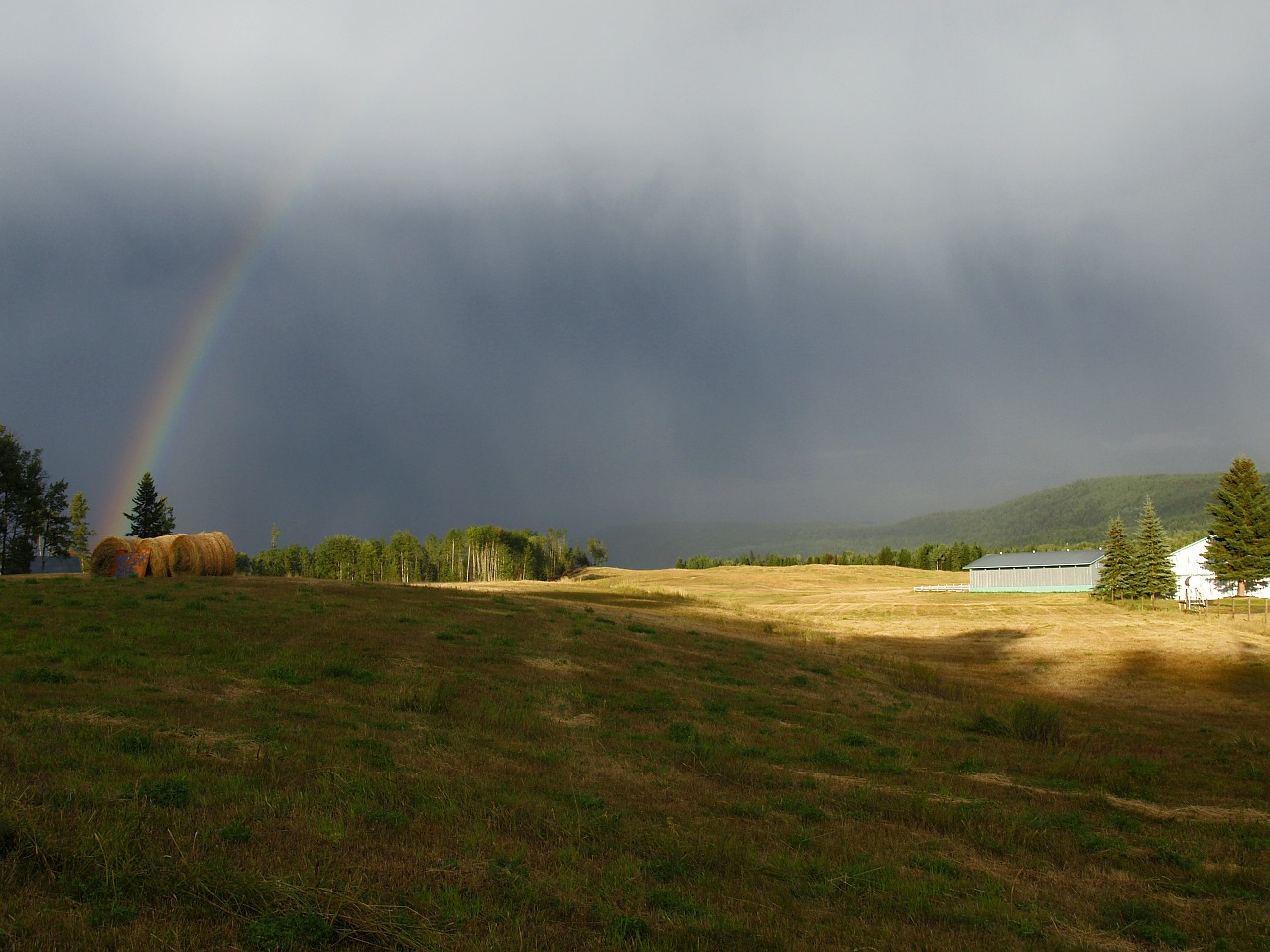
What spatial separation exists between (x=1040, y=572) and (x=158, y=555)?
339 feet

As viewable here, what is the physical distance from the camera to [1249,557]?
252ft

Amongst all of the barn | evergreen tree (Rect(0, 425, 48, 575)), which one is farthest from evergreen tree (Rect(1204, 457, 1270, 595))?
evergreen tree (Rect(0, 425, 48, 575))

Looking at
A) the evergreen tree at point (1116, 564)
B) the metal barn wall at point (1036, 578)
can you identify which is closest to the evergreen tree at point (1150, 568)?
the evergreen tree at point (1116, 564)

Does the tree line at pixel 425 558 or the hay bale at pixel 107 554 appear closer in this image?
the hay bale at pixel 107 554

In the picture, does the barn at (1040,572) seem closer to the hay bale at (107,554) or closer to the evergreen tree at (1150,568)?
the evergreen tree at (1150,568)

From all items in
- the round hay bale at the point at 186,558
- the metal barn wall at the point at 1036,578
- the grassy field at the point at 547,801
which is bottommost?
the metal barn wall at the point at 1036,578

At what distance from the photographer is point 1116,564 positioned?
77125 mm

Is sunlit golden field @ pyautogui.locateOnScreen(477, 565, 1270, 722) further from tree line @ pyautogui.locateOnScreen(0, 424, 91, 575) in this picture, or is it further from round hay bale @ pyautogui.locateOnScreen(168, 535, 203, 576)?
tree line @ pyautogui.locateOnScreen(0, 424, 91, 575)

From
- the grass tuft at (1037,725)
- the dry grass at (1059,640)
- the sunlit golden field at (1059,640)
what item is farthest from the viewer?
the dry grass at (1059,640)

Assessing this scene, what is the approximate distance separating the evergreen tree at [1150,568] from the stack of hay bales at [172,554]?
83204 mm

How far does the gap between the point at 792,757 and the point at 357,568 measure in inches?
5374

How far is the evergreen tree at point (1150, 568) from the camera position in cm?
7438

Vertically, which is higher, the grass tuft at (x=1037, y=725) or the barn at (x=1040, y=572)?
the grass tuft at (x=1037, y=725)

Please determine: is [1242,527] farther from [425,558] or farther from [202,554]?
[425,558]
